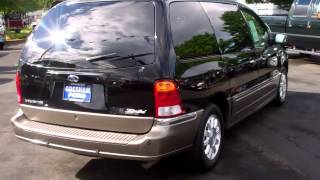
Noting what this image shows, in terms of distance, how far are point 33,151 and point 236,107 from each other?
8.00ft

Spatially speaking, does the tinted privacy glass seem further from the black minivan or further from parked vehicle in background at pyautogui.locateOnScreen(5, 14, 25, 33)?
parked vehicle in background at pyautogui.locateOnScreen(5, 14, 25, 33)

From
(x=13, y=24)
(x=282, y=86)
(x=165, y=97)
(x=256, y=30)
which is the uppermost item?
(x=256, y=30)

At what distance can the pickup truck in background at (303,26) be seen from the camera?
41.2 feet

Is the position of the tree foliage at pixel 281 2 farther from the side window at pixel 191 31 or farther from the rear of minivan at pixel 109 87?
the rear of minivan at pixel 109 87

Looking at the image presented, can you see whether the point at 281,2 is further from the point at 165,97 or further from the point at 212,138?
the point at 165,97

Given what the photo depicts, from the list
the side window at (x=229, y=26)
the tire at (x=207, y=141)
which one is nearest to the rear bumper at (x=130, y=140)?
the tire at (x=207, y=141)

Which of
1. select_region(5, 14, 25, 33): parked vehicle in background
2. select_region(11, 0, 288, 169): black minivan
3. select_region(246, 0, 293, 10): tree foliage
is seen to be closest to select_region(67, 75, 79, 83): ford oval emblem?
select_region(11, 0, 288, 169): black minivan

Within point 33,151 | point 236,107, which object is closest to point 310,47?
point 236,107

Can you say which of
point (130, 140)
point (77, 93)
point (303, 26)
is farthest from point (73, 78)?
point (303, 26)

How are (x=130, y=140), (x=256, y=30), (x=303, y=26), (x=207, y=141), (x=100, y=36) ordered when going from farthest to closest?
(x=303, y=26)
(x=256, y=30)
(x=207, y=141)
(x=100, y=36)
(x=130, y=140)

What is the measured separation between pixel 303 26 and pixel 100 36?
382 inches

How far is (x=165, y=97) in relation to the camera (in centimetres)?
408

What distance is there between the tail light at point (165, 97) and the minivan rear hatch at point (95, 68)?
5 cm

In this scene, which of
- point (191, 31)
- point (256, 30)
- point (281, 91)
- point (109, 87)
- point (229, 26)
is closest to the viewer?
point (109, 87)
